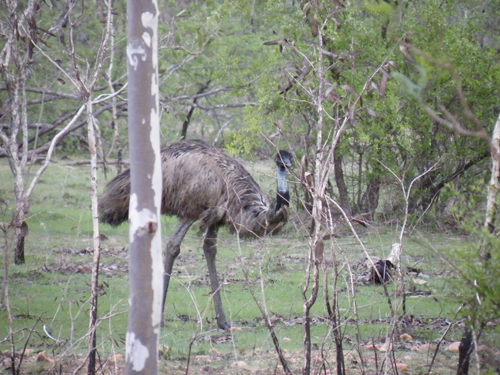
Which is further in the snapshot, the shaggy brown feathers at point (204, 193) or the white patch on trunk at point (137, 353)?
the shaggy brown feathers at point (204, 193)

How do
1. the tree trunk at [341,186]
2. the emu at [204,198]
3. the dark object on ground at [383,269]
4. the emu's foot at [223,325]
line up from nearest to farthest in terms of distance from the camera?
the dark object on ground at [383,269] < the emu's foot at [223,325] < the emu at [204,198] < the tree trunk at [341,186]

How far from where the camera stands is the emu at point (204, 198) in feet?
24.3

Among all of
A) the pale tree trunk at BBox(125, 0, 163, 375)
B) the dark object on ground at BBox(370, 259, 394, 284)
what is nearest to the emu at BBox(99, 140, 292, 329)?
the dark object on ground at BBox(370, 259, 394, 284)

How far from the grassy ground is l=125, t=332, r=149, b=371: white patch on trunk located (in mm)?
1049

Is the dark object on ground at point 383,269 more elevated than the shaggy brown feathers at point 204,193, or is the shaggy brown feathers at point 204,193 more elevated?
the shaggy brown feathers at point 204,193

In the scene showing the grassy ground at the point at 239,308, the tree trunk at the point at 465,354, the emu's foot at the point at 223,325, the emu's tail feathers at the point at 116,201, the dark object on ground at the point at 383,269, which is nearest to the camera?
the tree trunk at the point at 465,354

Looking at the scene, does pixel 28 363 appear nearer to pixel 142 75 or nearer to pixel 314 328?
pixel 314 328

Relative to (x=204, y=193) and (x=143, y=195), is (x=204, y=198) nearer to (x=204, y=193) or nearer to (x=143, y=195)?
(x=204, y=193)

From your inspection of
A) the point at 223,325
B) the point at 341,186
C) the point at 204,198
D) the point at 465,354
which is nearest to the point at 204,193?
the point at 204,198

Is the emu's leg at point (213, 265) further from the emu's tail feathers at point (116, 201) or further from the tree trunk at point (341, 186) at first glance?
the tree trunk at point (341, 186)

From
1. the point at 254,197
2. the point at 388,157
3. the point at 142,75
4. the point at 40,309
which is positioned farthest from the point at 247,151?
the point at 142,75

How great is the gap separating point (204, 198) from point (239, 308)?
3.93 feet

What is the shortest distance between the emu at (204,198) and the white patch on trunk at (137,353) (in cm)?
428

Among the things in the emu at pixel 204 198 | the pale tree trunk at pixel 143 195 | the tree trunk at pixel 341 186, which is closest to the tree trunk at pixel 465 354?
the pale tree trunk at pixel 143 195
